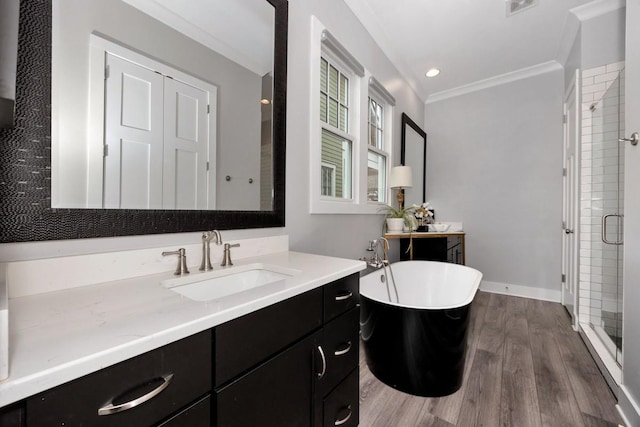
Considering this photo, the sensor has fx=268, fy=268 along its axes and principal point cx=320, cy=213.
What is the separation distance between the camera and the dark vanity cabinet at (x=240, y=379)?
451 millimetres

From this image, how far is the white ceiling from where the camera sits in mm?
2250

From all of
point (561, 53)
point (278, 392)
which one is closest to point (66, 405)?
point (278, 392)

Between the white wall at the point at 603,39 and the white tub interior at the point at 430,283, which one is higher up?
the white wall at the point at 603,39

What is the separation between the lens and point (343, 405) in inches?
44.2

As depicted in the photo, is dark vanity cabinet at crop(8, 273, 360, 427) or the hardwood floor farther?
the hardwood floor

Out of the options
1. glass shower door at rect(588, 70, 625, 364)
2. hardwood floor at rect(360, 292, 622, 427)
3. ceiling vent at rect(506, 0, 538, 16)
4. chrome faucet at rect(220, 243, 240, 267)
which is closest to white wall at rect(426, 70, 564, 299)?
glass shower door at rect(588, 70, 625, 364)

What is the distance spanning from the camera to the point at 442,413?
143 cm

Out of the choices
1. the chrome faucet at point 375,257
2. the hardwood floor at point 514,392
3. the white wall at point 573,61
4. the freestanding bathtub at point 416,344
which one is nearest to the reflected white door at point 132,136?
the freestanding bathtub at point 416,344

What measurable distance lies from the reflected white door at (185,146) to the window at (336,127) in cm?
92

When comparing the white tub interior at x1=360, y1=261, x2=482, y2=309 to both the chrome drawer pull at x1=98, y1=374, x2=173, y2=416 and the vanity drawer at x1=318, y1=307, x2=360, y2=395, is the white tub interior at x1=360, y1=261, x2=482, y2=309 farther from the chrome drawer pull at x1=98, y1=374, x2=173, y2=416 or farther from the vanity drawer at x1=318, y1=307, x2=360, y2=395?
the chrome drawer pull at x1=98, y1=374, x2=173, y2=416

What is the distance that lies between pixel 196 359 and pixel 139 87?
3.12 ft

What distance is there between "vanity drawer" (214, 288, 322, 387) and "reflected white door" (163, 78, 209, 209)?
2.05ft

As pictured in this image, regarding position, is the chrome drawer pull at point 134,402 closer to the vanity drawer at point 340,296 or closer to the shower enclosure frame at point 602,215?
the vanity drawer at point 340,296

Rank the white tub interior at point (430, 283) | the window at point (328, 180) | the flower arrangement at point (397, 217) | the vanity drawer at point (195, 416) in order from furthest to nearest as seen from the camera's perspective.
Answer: the flower arrangement at point (397, 217) < the white tub interior at point (430, 283) < the window at point (328, 180) < the vanity drawer at point (195, 416)
